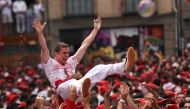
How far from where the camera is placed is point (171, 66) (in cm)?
2038

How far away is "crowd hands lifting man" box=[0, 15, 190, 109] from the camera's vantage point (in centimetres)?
996

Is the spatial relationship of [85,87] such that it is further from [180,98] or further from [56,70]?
[180,98]

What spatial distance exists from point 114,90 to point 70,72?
16.3 ft

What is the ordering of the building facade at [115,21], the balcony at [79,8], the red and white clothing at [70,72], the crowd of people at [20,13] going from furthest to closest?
the balcony at [79,8] < the building facade at [115,21] < the crowd of people at [20,13] < the red and white clothing at [70,72]

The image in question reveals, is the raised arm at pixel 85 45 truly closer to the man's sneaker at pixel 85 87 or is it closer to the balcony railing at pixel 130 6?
the man's sneaker at pixel 85 87

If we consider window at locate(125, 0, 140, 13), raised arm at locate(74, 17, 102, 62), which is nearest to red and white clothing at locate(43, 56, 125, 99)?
raised arm at locate(74, 17, 102, 62)

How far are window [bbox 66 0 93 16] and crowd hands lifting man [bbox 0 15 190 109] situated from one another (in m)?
7.92

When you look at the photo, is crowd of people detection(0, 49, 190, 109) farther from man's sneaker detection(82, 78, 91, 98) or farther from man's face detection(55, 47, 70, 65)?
man's face detection(55, 47, 70, 65)

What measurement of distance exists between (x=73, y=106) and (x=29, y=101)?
5.09 m

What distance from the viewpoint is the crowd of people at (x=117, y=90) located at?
32.8ft

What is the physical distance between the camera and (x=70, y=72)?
11188 mm

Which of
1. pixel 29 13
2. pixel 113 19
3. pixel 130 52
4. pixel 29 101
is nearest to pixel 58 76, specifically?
pixel 130 52

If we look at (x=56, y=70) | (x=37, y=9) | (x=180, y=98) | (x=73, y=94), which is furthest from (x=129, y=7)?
(x=73, y=94)

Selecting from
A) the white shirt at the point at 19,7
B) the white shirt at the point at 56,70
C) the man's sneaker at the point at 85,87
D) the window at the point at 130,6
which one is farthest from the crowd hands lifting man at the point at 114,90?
the window at the point at 130,6
